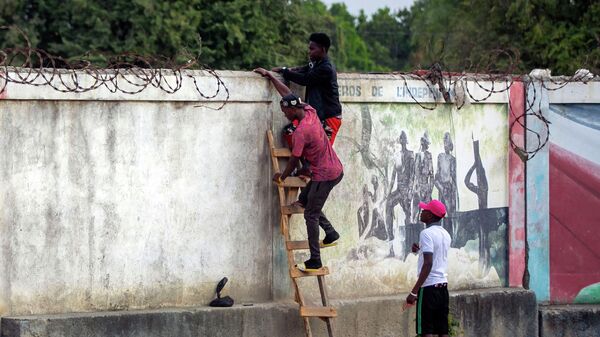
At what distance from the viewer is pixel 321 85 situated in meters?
10.1

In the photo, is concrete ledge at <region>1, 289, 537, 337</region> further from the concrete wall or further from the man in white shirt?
the man in white shirt

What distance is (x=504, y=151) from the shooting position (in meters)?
11.8

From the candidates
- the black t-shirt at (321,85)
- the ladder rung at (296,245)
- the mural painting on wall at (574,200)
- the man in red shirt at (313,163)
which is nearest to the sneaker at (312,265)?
the man in red shirt at (313,163)

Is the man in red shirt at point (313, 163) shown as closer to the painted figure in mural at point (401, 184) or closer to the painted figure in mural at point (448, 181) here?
the painted figure in mural at point (401, 184)

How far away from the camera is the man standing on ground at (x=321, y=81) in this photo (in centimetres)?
1000

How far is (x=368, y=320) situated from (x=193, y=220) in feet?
6.38

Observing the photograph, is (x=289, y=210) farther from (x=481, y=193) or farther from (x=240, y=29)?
(x=240, y=29)

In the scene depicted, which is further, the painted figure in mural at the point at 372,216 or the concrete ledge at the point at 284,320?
the painted figure in mural at the point at 372,216

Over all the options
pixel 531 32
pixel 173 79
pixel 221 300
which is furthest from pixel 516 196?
pixel 531 32

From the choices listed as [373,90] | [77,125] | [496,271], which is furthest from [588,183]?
[77,125]

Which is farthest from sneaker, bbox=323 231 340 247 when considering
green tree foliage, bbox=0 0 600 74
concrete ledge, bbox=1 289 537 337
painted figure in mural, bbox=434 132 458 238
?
green tree foliage, bbox=0 0 600 74

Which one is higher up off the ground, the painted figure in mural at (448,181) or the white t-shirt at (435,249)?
the painted figure in mural at (448,181)

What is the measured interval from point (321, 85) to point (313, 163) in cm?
79

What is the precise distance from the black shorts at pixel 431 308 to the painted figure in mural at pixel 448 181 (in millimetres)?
1850
